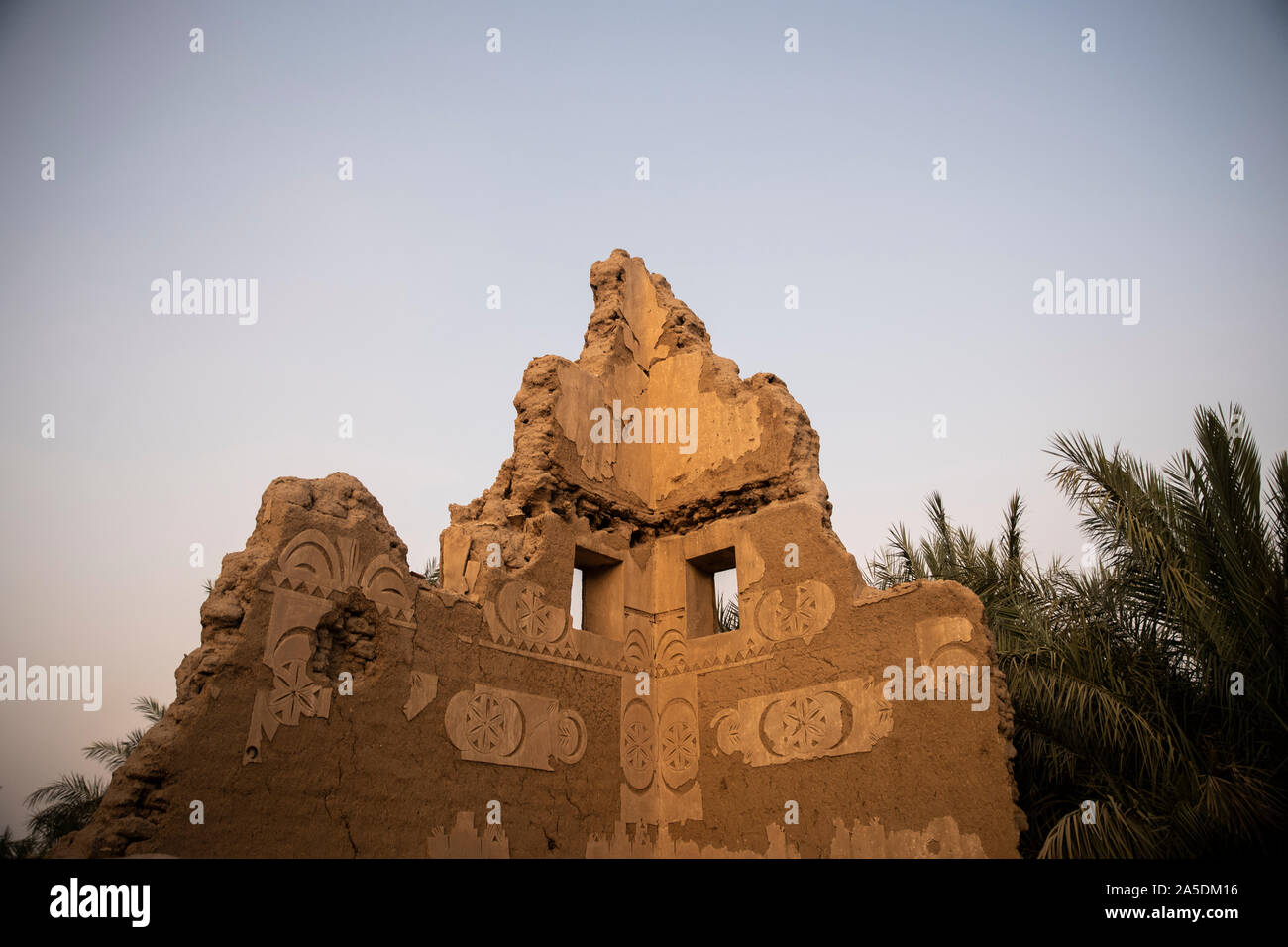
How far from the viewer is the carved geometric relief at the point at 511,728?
763 cm

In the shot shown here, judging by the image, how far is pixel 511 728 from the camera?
26.1 feet

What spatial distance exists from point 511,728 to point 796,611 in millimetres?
2481

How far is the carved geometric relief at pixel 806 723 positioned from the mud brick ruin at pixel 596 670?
20 millimetres

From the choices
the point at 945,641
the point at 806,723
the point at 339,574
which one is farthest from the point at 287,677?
the point at 945,641

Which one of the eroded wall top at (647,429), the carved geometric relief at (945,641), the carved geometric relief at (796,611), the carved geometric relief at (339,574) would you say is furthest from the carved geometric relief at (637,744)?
the carved geometric relief at (945,641)

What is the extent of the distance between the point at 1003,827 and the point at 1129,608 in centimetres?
296

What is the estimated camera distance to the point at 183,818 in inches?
231

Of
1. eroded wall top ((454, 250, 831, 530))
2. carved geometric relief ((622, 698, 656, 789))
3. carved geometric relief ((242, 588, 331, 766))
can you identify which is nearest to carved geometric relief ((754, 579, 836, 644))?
eroded wall top ((454, 250, 831, 530))

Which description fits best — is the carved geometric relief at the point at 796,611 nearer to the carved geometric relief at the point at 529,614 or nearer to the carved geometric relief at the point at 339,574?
the carved geometric relief at the point at 529,614

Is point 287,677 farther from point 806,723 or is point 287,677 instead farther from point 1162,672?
point 1162,672

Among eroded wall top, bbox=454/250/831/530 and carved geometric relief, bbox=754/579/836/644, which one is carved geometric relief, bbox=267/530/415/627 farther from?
carved geometric relief, bbox=754/579/836/644

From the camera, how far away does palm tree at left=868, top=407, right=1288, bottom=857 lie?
730cm

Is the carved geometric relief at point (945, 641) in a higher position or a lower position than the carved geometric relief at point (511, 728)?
higher
